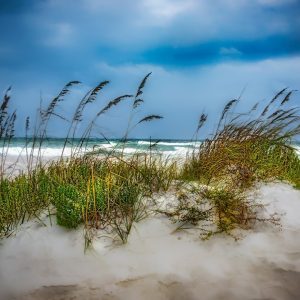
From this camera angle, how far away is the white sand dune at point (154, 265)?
2.88m

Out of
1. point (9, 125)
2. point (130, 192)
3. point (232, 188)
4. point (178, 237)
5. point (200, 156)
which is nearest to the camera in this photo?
point (178, 237)

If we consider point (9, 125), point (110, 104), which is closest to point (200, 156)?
point (110, 104)

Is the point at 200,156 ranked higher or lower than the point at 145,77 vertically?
lower

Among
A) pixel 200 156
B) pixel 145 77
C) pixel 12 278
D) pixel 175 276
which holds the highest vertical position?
pixel 145 77

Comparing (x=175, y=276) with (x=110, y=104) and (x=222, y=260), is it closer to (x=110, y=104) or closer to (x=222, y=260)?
(x=222, y=260)

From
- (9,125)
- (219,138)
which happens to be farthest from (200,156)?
(9,125)

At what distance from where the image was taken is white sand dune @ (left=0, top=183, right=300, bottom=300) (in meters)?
2.88

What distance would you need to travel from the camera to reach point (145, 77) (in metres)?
4.58

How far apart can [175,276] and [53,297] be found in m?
0.92

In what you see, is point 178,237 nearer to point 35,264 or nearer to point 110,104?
point 35,264

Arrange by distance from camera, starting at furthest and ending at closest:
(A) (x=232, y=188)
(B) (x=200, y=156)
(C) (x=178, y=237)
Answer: (B) (x=200, y=156), (A) (x=232, y=188), (C) (x=178, y=237)

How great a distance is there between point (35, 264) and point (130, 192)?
114cm

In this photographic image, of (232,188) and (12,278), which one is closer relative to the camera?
(12,278)

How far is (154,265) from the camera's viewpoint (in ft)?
10.4
